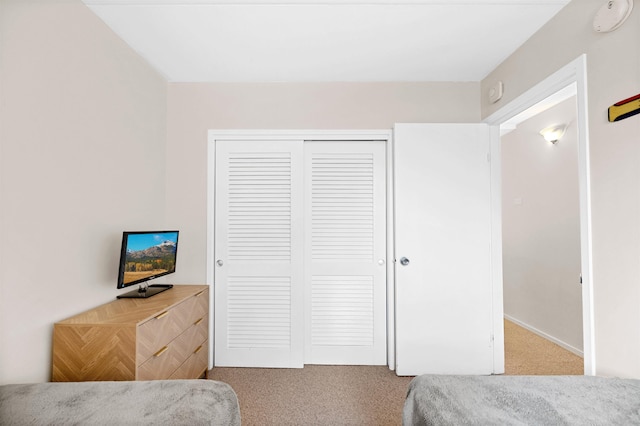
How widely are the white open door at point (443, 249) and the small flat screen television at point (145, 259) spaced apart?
1843mm

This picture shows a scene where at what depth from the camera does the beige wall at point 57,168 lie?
1375 millimetres

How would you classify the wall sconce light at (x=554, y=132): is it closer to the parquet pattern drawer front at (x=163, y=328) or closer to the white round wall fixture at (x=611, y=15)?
the white round wall fixture at (x=611, y=15)

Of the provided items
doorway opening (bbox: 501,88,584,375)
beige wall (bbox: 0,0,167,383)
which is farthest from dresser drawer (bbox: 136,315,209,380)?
doorway opening (bbox: 501,88,584,375)

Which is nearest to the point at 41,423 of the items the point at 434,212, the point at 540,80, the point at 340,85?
the point at 434,212

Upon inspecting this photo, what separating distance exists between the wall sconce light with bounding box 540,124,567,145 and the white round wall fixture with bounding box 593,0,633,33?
1950 millimetres

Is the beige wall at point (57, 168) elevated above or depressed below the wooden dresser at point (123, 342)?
above

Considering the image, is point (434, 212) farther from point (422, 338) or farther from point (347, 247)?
point (422, 338)

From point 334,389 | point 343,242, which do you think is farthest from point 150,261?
point 334,389

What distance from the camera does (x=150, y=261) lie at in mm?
2129

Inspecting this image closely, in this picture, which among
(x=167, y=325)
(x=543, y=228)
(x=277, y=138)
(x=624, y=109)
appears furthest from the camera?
(x=543, y=228)

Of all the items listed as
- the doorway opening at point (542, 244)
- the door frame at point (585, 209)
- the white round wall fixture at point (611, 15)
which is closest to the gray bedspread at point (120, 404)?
the door frame at point (585, 209)

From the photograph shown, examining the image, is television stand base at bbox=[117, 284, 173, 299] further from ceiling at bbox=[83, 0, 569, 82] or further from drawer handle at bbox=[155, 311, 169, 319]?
ceiling at bbox=[83, 0, 569, 82]

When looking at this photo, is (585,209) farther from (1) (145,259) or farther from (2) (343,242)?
(1) (145,259)

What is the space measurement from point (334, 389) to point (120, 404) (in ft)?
5.35
